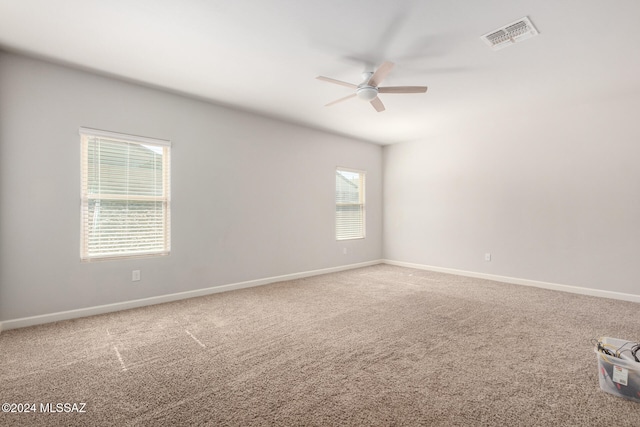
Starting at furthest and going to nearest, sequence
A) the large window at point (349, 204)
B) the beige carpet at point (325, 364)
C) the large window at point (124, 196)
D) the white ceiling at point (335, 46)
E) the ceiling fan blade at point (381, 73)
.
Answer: the large window at point (349, 204), the large window at point (124, 196), the ceiling fan blade at point (381, 73), the white ceiling at point (335, 46), the beige carpet at point (325, 364)

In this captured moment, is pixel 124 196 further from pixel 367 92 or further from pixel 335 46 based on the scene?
pixel 367 92

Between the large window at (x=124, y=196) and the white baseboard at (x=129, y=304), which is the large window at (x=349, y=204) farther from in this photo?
the large window at (x=124, y=196)

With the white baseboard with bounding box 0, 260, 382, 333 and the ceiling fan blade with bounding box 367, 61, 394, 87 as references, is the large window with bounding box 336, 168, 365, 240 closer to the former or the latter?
the white baseboard with bounding box 0, 260, 382, 333

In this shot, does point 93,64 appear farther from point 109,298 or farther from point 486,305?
point 486,305

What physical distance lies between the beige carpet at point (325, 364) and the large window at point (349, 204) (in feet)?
8.10

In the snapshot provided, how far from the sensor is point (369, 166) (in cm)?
668

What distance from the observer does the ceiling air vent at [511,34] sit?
8.18 ft

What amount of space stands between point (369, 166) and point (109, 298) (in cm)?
521

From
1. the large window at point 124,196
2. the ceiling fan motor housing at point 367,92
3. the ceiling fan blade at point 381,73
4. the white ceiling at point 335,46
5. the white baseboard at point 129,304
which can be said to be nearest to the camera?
the white ceiling at point 335,46

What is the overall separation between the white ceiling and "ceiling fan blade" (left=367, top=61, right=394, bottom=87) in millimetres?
209

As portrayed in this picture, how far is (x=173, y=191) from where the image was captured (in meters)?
3.98

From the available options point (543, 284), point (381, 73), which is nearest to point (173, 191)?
point (381, 73)

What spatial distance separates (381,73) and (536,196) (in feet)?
11.5

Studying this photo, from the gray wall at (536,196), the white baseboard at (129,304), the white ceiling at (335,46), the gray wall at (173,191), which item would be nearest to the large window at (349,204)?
the gray wall at (173,191)
